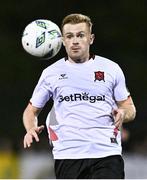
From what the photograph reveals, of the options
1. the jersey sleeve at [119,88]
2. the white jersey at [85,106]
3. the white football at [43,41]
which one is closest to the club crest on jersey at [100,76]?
the white jersey at [85,106]

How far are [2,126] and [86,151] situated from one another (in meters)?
9.94

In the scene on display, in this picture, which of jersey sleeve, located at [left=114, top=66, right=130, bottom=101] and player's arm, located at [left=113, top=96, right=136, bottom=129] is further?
jersey sleeve, located at [left=114, top=66, right=130, bottom=101]

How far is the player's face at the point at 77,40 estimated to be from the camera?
8797 mm

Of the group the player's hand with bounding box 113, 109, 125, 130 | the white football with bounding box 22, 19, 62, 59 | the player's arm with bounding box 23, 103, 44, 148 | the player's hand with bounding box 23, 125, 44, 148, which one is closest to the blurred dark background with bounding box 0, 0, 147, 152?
the white football with bounding box 22, 19, 62, 59

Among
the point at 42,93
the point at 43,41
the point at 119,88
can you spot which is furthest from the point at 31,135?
the point at 43,41

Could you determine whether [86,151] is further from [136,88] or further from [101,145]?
[136,88]

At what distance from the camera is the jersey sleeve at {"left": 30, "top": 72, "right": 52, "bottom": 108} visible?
8930mm

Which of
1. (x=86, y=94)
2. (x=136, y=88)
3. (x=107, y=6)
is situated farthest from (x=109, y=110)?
(x=107, y=6)

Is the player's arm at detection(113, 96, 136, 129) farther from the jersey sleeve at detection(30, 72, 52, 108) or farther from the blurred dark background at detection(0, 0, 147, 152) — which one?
the blurred dark background at detection(0, 0, 147, 152)

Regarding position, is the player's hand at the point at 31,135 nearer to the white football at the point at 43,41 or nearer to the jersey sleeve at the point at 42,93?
the jersey sleeve at the point at 42,93

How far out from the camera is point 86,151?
8648 millimetres

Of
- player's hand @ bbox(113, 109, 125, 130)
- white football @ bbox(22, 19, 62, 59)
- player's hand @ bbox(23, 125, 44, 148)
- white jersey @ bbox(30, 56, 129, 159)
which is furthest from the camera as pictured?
white football @ bbox(22, 19, 62, 59)

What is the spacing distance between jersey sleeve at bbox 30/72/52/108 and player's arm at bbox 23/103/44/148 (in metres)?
0.07

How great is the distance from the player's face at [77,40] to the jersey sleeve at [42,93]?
37cm
